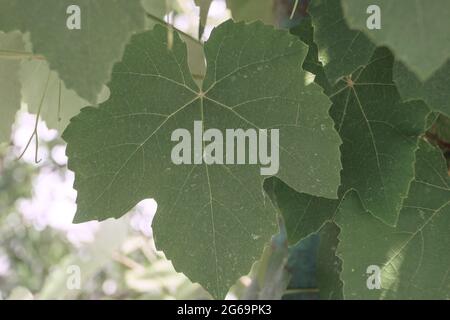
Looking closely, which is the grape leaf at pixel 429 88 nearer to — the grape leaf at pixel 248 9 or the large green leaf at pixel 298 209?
the large green leaf at pixel 298 209

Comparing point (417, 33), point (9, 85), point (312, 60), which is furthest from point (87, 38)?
point (9, 85)

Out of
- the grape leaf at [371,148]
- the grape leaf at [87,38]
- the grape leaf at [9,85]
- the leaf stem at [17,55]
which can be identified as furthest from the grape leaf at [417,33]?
the grape leaf at [9,85]

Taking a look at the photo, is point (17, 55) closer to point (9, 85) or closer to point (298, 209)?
point (9, 85)

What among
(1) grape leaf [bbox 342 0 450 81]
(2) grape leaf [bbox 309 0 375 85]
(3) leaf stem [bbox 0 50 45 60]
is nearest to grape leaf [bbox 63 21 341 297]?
(2) grape leaf [bbox 309 0 375 85]

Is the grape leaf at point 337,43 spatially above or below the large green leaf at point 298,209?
above

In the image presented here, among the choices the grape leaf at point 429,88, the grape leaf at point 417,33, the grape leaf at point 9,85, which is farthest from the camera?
the grape leaf at point 9,85

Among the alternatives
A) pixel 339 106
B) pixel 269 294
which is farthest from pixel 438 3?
pixel 269 294
